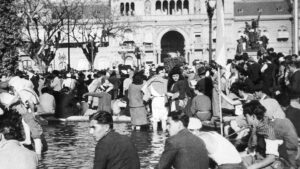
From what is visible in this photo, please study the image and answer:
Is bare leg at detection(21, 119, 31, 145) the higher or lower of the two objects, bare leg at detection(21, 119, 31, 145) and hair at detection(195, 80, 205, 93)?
the lower

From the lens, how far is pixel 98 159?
295 inches

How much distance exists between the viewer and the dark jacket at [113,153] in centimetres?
749

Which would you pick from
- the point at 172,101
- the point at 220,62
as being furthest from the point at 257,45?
the point at 220,62

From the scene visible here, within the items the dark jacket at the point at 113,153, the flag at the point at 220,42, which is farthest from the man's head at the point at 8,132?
the flag at the point at 220,42

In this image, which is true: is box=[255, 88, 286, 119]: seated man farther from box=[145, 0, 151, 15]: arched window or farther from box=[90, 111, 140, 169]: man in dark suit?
box=[145, 0, 151, 15]: arched window

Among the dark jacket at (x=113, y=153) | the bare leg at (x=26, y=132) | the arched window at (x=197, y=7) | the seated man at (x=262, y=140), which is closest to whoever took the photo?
the dark jacket at (x=113, y=153)

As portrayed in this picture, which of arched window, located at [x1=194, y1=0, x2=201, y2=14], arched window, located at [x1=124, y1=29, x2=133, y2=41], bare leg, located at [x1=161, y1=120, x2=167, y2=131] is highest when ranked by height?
arched window, located at [x1=194, y1=0, x2=201, y2=14]

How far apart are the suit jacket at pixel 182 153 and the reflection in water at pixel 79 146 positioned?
538 centimetres

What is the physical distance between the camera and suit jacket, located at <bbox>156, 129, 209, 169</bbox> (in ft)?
25.3

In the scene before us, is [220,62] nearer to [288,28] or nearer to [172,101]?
[172,101]

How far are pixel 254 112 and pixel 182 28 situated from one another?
8669cm

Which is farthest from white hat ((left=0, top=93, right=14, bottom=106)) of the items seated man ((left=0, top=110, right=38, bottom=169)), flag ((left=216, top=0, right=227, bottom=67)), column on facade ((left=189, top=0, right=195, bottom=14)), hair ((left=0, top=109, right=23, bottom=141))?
column on facade ((left=189, top=0, right=195, bottom=14))

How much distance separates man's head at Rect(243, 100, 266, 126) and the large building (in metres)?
79.7

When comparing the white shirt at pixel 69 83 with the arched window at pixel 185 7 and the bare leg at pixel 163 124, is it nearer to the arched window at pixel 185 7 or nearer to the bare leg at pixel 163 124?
the bare leg at pixel 163 124
